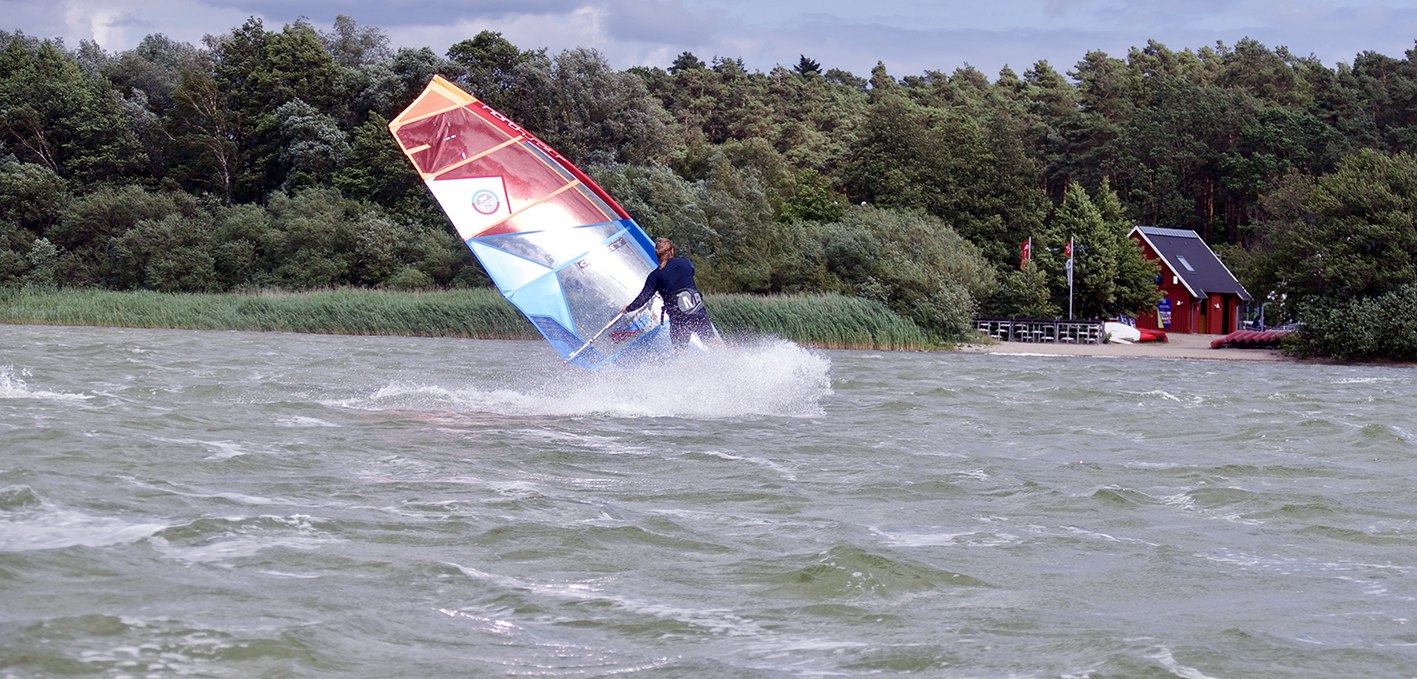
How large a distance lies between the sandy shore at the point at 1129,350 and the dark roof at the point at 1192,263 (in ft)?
27.2

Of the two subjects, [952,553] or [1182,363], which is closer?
[952,553]

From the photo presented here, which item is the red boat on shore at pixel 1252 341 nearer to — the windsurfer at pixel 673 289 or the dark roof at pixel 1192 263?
the dark roof at pixel 1192 263

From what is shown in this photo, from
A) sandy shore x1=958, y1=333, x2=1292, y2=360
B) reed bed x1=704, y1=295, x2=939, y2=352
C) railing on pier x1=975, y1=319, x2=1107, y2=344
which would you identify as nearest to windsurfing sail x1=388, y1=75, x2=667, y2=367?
reed bed x1=704, y1=295, x2=939, y2=352

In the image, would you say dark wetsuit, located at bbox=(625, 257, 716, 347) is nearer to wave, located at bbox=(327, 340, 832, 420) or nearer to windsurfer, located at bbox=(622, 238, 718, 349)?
windsurfer, located at bbox=(622, 238, 718, 349)

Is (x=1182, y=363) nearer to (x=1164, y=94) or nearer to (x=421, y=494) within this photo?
(x=421, y=494)

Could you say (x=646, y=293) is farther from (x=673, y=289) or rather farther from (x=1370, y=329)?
(x=1370, y=329)

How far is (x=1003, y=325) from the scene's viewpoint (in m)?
36.8

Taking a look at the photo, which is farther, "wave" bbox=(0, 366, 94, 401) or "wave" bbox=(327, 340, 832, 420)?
"wave" bbox=(327, 340, 832, 420)

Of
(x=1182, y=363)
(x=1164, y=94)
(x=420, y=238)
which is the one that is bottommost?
(x=1182, y=363)

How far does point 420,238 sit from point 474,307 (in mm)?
12535

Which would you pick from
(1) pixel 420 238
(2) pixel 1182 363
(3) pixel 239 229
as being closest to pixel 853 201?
(1) pixel 420 238

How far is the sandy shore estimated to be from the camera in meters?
30.7

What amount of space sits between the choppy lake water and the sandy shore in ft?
58.8

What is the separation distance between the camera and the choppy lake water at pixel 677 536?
4.58m
